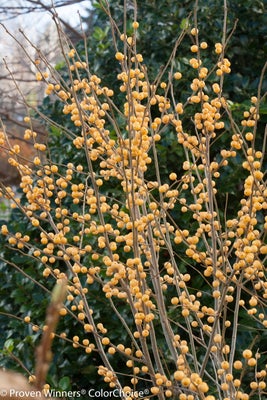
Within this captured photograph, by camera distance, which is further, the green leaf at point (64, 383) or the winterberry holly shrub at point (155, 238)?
the green leaf at point (64, 383)

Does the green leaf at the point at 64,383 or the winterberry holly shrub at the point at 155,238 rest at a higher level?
the winterberry holly shrub at the point at 155,238

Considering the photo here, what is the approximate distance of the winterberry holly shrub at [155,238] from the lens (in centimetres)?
211

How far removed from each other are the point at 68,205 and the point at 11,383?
125 inches

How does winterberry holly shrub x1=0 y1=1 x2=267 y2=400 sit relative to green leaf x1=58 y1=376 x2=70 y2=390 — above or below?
above

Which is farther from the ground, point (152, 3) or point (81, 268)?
point (152, 3)

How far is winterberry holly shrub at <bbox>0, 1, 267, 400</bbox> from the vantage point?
211 centimetres

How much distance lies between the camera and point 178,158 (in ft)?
11.5

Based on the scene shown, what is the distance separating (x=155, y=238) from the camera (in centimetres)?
280

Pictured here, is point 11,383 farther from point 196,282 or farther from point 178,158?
point 178,158

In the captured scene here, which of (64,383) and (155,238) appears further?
(64,383)

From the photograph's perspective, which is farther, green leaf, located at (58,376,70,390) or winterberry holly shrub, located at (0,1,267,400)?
green leaf, located at (58,376,70,390)

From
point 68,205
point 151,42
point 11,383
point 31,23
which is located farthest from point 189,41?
point 31,23

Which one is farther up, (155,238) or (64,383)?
(155,238)

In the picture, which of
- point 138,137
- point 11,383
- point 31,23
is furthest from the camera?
point 31,23
